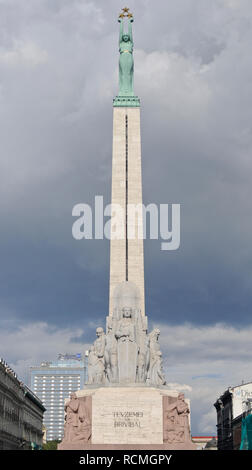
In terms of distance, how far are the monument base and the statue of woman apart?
108 feet

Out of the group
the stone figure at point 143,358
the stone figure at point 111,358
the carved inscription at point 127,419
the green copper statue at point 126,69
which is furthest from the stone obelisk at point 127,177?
the carved inscription at point 127,419

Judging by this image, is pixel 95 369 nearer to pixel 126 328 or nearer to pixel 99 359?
pixel 99 359

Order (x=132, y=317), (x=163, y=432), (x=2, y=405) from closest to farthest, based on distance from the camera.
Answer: (x=163, y=432)
(x=132, y=317)
(x=2, y=405)

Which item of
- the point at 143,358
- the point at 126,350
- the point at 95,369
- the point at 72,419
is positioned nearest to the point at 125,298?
the point at 126,350

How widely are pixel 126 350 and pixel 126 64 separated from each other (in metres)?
32.9

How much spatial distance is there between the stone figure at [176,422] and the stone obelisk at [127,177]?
14491 mm

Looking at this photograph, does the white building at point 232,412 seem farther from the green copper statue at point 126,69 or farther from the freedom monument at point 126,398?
the freedom monument at point 126,398

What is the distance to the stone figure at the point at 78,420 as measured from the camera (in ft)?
111

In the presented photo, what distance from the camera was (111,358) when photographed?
36031 millimetres

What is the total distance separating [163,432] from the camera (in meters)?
33.4
